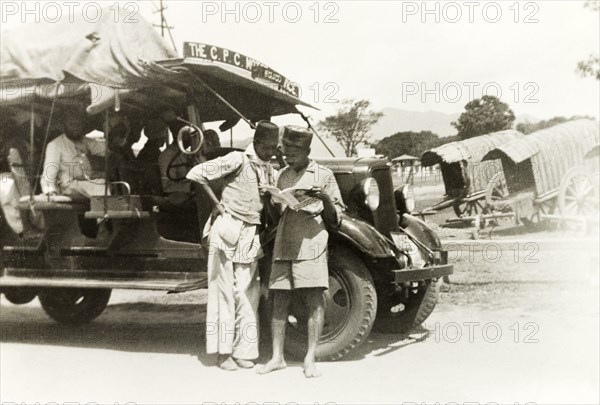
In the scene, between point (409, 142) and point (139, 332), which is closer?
point (139, 332)

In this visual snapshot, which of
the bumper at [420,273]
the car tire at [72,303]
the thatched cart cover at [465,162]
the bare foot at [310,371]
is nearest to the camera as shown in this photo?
the bare foot at [310,371]

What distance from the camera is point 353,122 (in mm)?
23062

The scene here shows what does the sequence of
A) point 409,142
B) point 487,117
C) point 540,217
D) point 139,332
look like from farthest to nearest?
point 409,142, point 487,117, point 540,217, point 139,332

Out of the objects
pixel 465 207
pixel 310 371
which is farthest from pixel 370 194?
pixel 465 207

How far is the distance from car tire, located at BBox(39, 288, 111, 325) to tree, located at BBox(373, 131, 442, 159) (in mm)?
28124

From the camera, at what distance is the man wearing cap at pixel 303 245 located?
5.01m

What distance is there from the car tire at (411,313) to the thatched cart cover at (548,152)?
27.5 ft

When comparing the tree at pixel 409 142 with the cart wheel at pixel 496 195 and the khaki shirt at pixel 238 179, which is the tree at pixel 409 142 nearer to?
the cart wheel at pixel 496 195

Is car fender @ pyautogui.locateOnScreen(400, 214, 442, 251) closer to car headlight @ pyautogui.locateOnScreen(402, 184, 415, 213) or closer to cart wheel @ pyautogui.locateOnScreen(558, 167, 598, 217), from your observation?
car headlight @ pyautogui.locateOnScreen(402, 184, 415, 213)

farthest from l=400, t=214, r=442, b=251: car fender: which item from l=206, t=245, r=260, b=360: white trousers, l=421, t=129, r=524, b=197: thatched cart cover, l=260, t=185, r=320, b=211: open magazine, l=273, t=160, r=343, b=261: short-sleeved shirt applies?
l=421, t=129, r=524, b=197: thatched cart cover

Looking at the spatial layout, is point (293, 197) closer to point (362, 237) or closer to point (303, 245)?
point (303, 245)

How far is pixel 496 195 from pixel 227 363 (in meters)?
12.5

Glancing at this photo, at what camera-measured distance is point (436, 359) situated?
5.34 meters

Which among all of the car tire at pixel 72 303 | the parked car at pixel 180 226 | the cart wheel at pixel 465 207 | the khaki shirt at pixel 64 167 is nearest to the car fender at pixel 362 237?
the parked car at pixel 180 226
